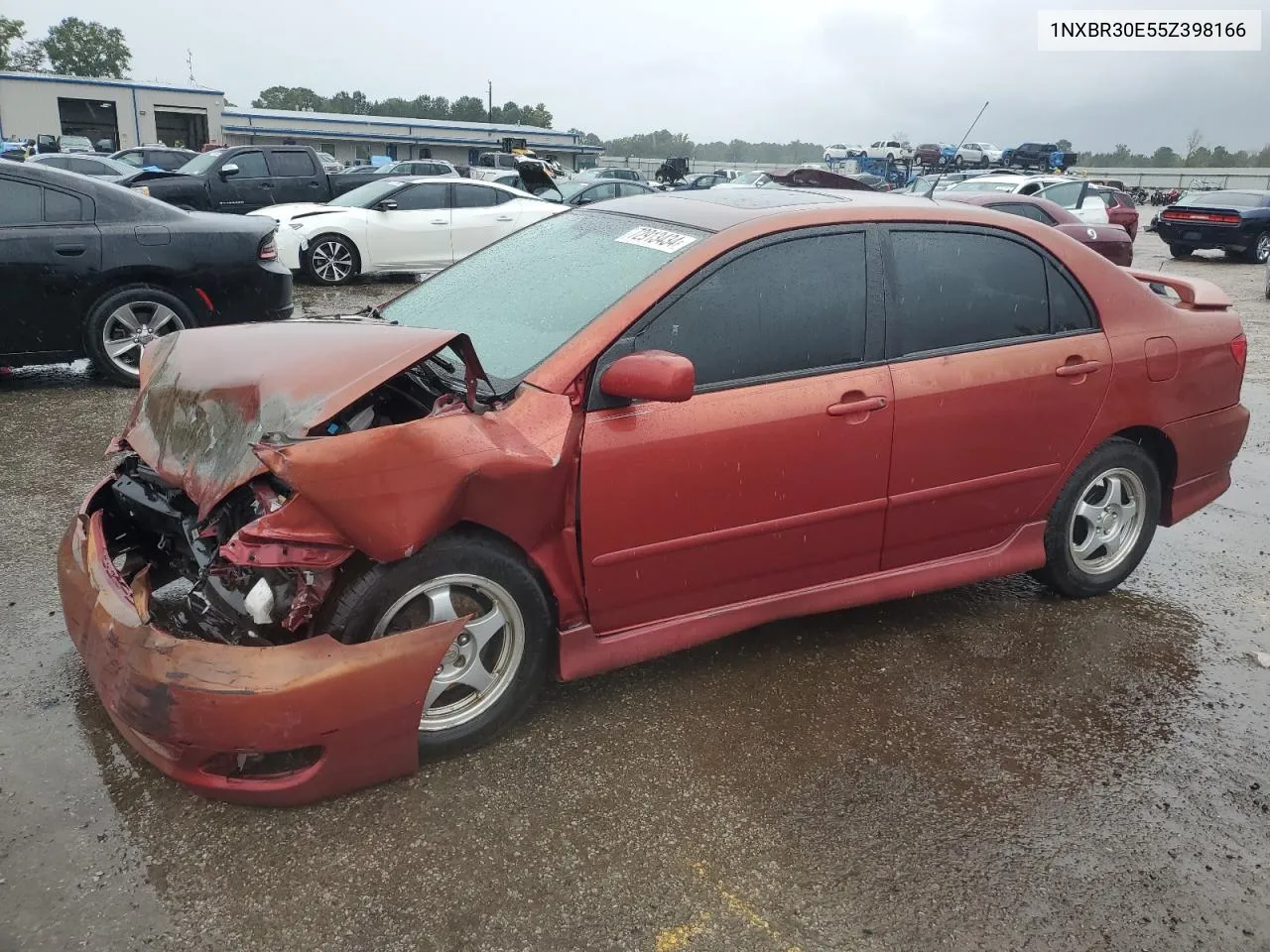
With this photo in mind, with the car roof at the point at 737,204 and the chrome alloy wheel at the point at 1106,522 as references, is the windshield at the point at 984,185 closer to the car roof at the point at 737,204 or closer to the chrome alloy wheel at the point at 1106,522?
the chrome alloy wheel at the point at 1106,522

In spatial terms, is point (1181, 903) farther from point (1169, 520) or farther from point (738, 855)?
point (1169, 520)

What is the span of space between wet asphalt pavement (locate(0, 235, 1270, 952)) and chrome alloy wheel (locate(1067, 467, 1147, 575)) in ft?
1.11

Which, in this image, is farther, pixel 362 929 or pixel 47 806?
pixel 47 806

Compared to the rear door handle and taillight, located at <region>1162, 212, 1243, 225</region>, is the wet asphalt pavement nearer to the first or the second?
the rear door handle

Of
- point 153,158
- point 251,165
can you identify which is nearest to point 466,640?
point 251,165

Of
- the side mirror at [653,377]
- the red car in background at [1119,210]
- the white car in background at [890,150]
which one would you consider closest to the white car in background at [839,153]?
the white car in background at [890,150]

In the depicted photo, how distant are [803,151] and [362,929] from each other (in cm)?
10666

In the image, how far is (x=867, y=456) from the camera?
3.07m

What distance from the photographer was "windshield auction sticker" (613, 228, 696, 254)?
3.01 metres

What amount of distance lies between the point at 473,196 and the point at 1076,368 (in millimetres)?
10020

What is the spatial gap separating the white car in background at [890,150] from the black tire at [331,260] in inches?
1455

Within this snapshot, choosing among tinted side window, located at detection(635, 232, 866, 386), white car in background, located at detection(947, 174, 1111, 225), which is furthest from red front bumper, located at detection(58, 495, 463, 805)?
white car in background, located at detection(947, 174, 1111, 225)

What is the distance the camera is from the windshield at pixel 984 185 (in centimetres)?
1493

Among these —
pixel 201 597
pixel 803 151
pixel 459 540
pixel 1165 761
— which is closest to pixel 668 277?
pixel 459 540
